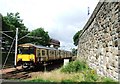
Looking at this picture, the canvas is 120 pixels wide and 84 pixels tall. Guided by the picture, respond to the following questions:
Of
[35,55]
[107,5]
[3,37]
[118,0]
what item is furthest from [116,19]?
[3,37]

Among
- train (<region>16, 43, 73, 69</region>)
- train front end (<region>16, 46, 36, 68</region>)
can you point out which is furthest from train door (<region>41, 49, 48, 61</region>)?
train front end (<region>16, 46, 36, 68</region>)

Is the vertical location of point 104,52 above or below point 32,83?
above

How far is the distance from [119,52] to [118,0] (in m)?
1.59

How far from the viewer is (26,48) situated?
25766 mm

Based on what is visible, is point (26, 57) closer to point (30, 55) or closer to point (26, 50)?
point (30, 55)

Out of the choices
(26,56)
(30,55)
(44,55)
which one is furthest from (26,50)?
(44,55)

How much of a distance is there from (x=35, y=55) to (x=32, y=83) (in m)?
15.2

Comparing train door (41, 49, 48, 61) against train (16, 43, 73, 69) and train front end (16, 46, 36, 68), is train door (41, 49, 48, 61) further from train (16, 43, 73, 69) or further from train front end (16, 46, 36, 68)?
train front end (16, 46, 36, 68)

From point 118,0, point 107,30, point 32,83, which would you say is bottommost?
point 32,83

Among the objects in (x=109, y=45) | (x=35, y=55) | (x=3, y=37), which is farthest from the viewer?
(x=3, y=37)

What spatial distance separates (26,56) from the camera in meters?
25.6

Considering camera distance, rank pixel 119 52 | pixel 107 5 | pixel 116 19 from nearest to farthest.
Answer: pixel 119 52 < pixel 116 19 < pixel 107 5

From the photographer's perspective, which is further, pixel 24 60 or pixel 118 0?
pixel 24 60

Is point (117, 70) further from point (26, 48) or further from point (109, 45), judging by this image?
point (26, 48)
